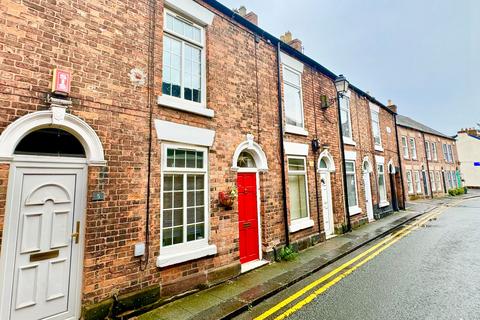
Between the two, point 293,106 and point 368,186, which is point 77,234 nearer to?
point 293,106

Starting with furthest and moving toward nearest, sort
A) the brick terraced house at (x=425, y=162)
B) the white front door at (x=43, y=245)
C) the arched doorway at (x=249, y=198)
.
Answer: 1. the brick terraced house at (x=425, y=162)
2. the arched doorway at (x=249, y=198)
3. the white front door at (x=43, y=245)

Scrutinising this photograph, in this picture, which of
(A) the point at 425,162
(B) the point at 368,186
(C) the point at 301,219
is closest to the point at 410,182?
(A) the point at 425,162

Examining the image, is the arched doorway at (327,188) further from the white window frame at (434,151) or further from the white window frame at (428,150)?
the white window frame at (434,151)

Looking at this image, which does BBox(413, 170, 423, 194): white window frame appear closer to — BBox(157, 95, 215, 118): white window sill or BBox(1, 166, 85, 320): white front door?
BBox(157, 95, 215, 118): white window sill

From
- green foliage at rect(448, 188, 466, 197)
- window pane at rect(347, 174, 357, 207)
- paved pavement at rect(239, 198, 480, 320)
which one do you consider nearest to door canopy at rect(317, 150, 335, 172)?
window pane at rect(347, 174, 357, 207)


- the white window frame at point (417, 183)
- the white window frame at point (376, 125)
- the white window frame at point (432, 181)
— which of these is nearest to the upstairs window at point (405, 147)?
the white window frame at point (417, 183)

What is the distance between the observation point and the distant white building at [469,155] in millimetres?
34266

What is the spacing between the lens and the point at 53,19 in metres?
3.88

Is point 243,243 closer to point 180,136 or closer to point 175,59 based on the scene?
point 180,136

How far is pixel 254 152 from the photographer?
274 inches

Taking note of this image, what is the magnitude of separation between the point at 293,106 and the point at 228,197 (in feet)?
15.4

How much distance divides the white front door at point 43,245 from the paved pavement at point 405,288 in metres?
2.83

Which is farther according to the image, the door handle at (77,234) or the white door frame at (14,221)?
the door handle at (77,234)

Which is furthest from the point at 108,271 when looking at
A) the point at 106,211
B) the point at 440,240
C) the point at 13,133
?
the point at 440,240
